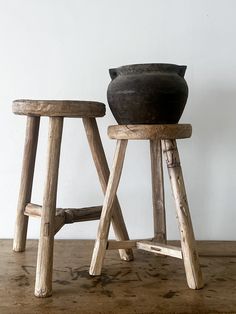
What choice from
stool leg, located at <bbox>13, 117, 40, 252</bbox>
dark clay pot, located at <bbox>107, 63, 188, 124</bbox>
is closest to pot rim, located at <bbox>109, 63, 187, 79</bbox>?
dark clay pot, located at <bbox>107, 63, 188, 124</bbox>

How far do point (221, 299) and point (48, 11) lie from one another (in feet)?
4.15

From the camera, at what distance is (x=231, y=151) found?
171cm

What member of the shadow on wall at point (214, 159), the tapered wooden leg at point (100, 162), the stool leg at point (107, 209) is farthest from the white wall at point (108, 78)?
the stool leg at point (107, 209)

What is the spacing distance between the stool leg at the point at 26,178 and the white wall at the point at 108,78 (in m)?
0.18

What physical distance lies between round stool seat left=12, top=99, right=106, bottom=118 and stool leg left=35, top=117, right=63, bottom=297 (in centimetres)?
3

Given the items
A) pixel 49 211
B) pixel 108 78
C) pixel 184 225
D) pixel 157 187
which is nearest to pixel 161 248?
pixel 184 225

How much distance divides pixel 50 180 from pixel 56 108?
21cm

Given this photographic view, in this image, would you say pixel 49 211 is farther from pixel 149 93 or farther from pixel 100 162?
pixel 149 93

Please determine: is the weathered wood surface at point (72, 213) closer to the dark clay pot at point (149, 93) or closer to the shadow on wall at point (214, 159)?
the dark clay pot at point (149, 93)

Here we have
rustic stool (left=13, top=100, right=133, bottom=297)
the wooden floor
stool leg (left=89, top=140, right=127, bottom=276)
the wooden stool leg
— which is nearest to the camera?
the wooden floor

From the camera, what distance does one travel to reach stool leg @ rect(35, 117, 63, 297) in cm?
117

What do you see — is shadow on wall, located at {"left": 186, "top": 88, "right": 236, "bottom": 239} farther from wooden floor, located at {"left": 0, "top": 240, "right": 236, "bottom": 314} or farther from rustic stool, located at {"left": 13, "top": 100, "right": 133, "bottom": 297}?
rustic stool, located at {"left": 13, "top": 100, "right": 133, "bottom": 297}

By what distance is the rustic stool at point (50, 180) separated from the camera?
1182 mm

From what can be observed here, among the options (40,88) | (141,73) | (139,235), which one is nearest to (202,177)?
(139,235)
